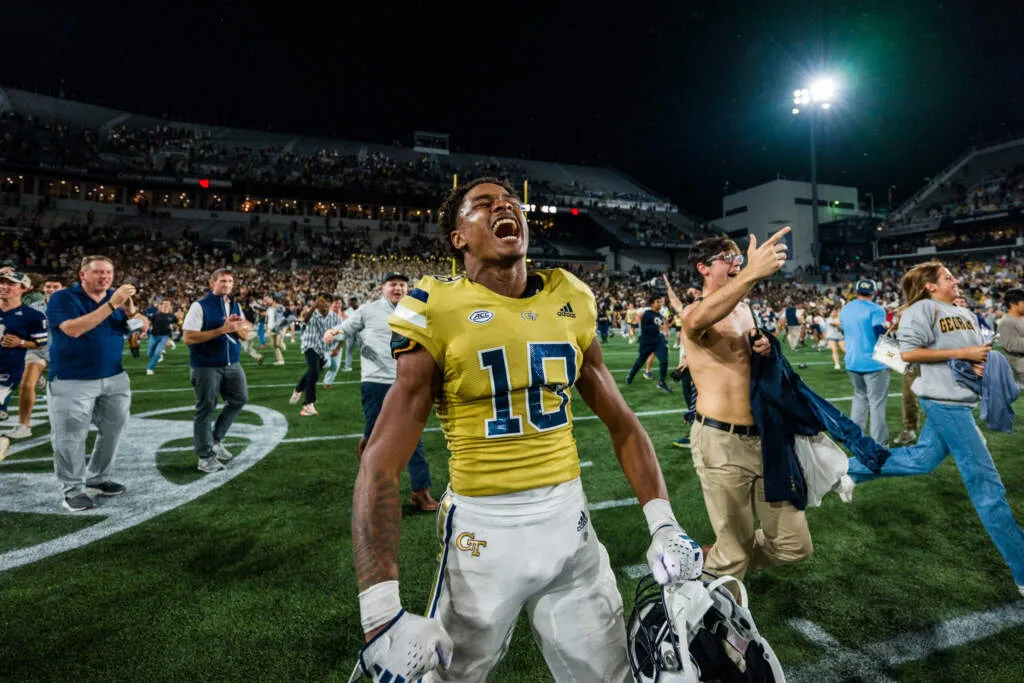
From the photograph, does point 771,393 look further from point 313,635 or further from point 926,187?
point 926,187

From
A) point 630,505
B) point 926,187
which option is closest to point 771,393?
point 630,505

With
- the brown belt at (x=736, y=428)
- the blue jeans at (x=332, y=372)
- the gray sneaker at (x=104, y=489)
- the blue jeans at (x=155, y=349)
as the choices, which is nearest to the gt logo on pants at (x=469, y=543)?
the brown belt at (x=736, y=428)

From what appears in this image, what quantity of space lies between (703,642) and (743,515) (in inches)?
63.3

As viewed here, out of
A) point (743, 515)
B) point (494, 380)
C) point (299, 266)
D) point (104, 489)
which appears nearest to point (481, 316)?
point (494, 380)

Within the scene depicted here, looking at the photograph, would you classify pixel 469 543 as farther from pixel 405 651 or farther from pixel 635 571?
pixel 635 571

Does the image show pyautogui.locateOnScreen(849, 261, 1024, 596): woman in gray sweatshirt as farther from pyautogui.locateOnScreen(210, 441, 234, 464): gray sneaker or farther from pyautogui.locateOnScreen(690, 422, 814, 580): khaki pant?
pyautogui.locateOnScreen(210, 441, 234, 464): gray sneaker

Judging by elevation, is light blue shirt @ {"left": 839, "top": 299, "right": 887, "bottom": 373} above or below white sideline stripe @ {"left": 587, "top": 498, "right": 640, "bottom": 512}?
above

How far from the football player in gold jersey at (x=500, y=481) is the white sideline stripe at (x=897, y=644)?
1601 millimetres

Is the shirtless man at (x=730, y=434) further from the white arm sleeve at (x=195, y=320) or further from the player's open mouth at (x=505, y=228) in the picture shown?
the white arm sleeve at (x=195, y=320)

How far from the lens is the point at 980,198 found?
Result: 4950 centimetres

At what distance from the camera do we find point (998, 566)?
3.52 meters

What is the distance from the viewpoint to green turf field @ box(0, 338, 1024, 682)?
8.56ft

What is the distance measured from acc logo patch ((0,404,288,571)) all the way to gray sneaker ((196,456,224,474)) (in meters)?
0.11

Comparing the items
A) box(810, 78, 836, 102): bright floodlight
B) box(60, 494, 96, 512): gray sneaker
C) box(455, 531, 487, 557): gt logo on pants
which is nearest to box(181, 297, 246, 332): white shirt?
box(60, 494, 96, 512): gray sneaker
